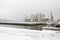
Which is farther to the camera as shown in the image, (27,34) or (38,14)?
(38,14)

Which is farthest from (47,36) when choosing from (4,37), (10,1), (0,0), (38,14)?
(0,0)

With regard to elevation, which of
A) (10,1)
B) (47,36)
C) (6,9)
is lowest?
(47,36)

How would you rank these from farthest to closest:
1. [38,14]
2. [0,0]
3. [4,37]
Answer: [0,0] → [38,14] → [4,37]

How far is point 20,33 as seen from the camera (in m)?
0.93

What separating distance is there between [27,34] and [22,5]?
895 mm

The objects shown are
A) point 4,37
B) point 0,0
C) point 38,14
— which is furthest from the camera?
point 0,0

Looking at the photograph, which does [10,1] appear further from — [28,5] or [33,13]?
[33,13]

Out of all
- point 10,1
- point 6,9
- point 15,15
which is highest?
point 10,1

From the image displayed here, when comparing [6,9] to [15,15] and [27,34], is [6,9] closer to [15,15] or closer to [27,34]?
[15,15]

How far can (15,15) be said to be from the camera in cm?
164

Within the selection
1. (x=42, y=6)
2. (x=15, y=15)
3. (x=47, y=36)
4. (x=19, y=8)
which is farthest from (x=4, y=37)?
(x=42, y=6)

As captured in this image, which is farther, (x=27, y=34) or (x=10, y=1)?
(x=10, y=1)

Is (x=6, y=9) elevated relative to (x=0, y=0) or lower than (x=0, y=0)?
lower

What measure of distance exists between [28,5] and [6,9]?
419 millimetres
